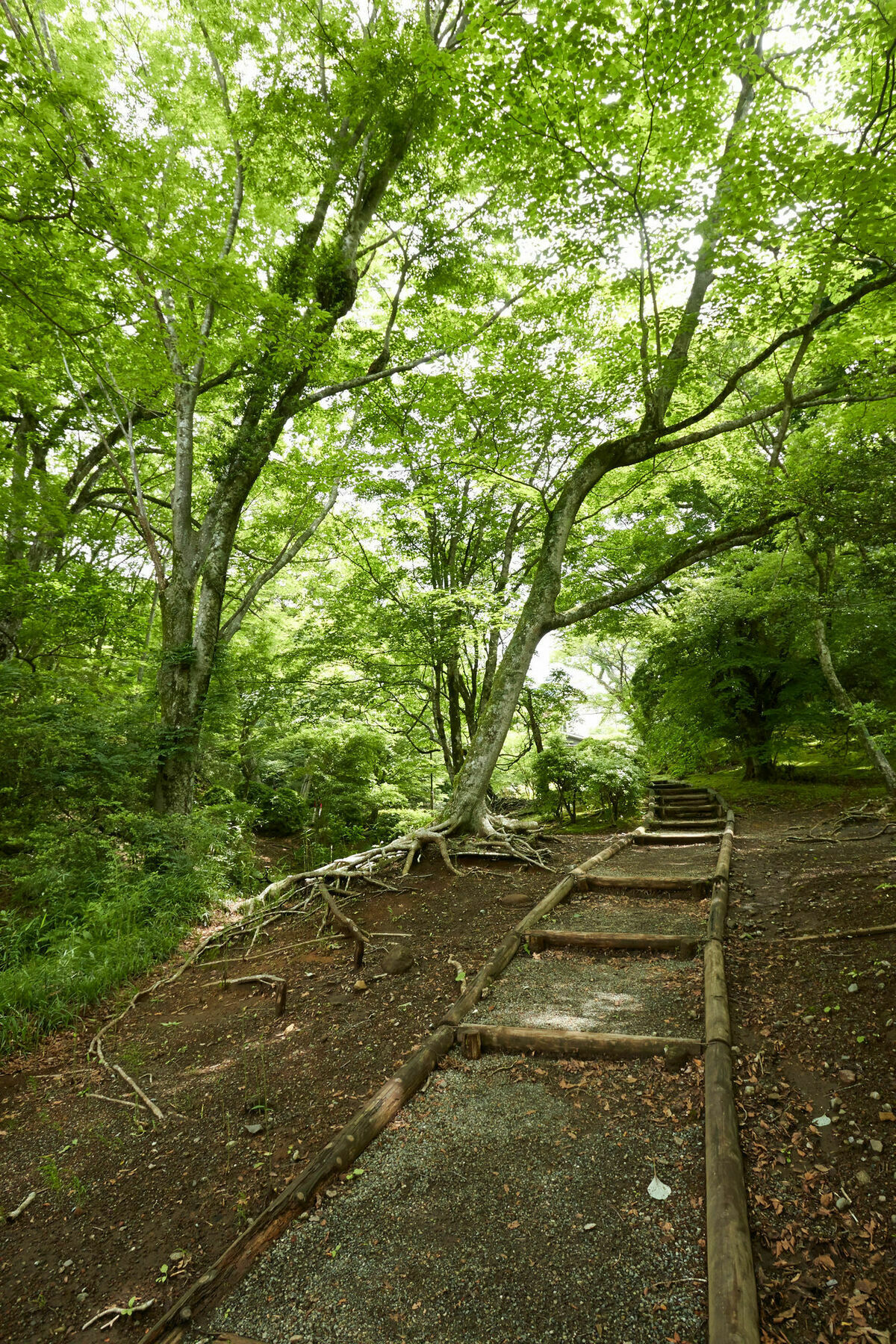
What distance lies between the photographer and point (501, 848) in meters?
7.25

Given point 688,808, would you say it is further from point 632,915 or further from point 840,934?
point 840,934

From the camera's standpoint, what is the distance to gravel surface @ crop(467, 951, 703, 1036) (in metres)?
3.42

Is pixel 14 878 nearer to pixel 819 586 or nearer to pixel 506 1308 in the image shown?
pixel 506 1308

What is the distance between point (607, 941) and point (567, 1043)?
1.62 m

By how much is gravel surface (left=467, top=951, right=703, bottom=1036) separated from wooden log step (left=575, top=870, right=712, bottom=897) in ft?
5.66

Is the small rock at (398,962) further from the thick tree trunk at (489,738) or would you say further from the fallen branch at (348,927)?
the thick tree trunk at (489,738)

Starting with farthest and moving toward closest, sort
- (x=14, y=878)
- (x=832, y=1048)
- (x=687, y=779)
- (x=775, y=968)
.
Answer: (x=687, y=779), (x=14, y=878), (x=775, y=968), (x=832, y=1048)

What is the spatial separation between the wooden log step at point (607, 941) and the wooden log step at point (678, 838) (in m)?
4.47

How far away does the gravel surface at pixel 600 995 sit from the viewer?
11.2 feet

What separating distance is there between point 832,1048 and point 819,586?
7.19 metres

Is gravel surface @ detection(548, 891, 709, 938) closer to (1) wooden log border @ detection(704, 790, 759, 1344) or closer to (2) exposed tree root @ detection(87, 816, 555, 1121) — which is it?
(2) exposed tree root @ detection(87, 816, 555, 1121)

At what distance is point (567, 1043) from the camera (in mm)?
3203

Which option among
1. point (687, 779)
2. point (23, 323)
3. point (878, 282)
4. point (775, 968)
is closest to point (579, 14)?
point (878, 282)

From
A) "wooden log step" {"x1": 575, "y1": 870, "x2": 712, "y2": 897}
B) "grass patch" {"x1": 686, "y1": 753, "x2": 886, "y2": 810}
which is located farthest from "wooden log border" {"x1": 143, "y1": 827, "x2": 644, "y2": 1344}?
"grass patch" {"x1": 686, "y1": 753, "x2": 886, "y2": 810}
